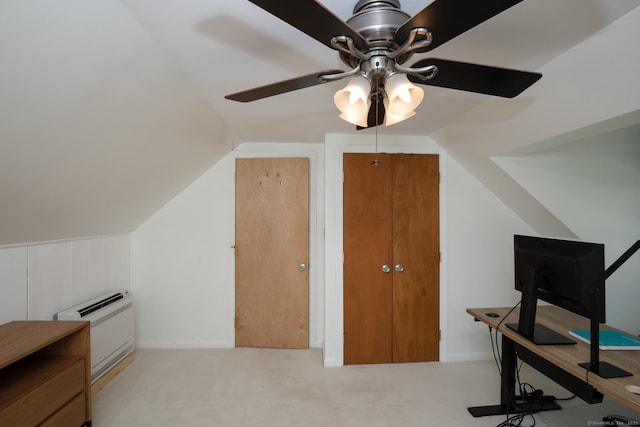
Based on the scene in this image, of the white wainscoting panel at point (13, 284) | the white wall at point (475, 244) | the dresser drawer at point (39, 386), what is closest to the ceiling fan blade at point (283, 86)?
the dresser drawer at point (39, 386)

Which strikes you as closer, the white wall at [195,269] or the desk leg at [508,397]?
the desk leg at [508,397]

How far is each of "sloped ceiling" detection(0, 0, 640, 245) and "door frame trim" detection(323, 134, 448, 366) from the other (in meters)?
0.52

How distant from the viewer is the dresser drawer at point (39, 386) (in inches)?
55.8

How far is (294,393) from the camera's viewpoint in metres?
2.43

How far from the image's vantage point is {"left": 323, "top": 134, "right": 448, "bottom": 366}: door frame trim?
291 cm

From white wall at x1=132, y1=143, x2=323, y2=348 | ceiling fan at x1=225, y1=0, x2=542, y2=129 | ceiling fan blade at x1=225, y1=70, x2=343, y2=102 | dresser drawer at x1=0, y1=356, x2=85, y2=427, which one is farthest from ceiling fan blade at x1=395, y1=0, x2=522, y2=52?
white wall at x1=132, y1=143, x2=323, y2=348

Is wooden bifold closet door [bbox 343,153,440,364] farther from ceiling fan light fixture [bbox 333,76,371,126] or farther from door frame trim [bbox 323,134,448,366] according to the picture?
ceiling fan light fixture [bbox 333,76,371,126]

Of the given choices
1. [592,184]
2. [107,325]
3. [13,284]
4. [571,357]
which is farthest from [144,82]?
[592,184]

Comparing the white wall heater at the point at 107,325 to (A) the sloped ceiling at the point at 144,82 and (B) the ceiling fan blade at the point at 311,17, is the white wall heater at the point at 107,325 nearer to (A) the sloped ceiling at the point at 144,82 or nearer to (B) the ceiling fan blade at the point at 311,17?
(A) the sloped ceiling at the point at 144,82

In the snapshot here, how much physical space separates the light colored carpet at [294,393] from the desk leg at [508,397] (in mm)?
50

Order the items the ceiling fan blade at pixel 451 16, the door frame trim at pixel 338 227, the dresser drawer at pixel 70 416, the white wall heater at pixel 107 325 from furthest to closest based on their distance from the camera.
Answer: the door frame trim at pixel 338 227
the white wall heater at pixel 107 325
the dresser drawer at pixel 70 416
the ceiling fan blade at pixel 451 16

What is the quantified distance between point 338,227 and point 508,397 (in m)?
1.79

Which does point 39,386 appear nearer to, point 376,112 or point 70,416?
point 70,416

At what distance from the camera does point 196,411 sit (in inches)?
A: 86.4
